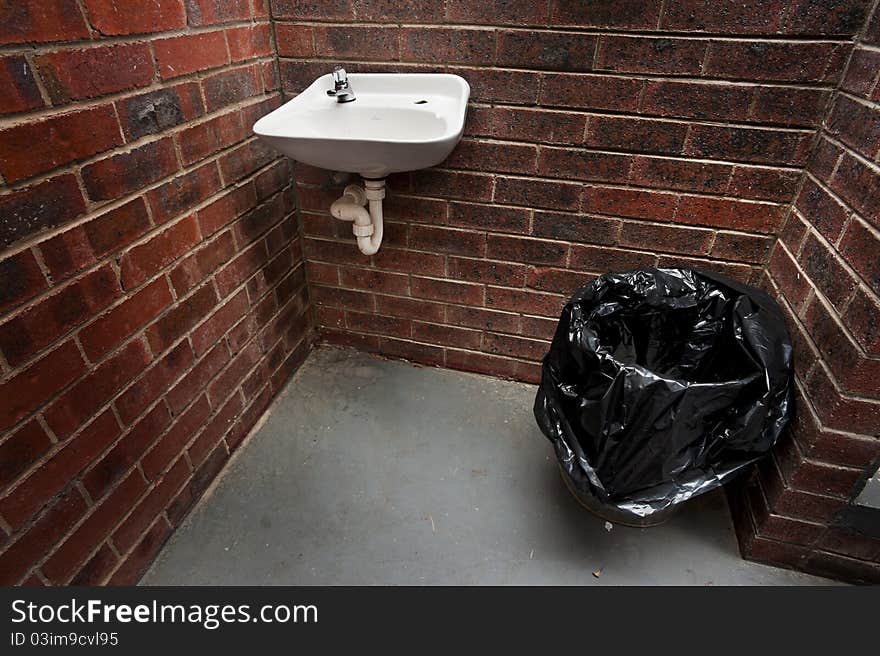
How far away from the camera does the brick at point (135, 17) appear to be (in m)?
0.99

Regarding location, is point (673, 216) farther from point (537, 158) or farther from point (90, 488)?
point (90, 488)

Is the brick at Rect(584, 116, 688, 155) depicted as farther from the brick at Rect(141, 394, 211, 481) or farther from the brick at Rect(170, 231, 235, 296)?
the brick at Rect(141, 394, 211, 481)

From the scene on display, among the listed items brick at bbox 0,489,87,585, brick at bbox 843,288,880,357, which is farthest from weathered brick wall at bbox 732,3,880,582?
brick at bbox 0,489,87,585

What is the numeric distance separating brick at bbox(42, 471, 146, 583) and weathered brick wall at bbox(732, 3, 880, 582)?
1.63 m

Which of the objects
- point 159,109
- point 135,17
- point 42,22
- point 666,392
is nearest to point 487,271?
point 666,392

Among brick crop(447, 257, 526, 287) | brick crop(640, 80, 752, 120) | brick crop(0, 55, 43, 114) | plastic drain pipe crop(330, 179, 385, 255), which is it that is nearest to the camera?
brick crop(0, 55, 43, 114)

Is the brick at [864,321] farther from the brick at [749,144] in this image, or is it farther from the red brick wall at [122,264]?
the red brick wall at [122,264]

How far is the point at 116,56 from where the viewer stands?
3.43 ft

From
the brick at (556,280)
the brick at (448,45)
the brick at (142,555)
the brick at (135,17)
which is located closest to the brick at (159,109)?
the brick at (135,17)

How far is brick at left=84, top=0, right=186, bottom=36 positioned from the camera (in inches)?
39.1

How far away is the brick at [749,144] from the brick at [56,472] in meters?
1.66

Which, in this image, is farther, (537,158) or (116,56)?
(537,158)
